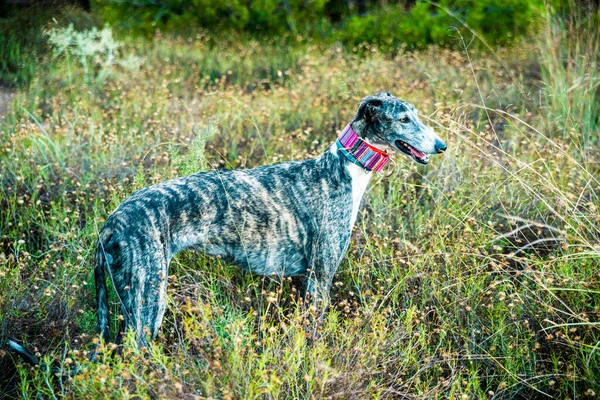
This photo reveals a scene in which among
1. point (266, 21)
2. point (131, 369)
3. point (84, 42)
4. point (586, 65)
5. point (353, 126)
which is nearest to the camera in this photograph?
point (131, 369)

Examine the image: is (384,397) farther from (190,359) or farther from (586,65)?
(586,65)

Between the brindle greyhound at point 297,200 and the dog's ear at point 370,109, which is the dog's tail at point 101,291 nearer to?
the brindle greyhound at point 297,200

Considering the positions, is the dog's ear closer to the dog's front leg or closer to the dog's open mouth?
the dog's open mouth

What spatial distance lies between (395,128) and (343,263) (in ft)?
3.71

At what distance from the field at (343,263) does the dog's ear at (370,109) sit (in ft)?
1.41

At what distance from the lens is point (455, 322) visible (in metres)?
4.10

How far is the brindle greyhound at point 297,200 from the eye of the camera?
3.90m

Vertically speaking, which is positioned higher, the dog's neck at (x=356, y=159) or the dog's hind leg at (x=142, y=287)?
the dog's neck at (x=356, y=159)

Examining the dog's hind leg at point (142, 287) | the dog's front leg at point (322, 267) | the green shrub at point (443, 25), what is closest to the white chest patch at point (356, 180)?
the dog's front leg at point (322, 267)

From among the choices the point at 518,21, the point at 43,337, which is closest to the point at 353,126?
the point at 43,337

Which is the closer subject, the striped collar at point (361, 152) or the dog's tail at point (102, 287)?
the dog's tail at point (102, 287)

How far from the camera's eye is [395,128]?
4.15 meters

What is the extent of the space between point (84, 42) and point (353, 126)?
5.36 meters

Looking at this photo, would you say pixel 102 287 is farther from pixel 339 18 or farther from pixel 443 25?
pixel 339 18
